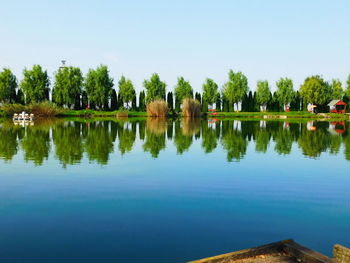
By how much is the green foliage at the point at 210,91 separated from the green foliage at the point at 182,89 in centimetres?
350

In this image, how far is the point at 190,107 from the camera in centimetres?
6312

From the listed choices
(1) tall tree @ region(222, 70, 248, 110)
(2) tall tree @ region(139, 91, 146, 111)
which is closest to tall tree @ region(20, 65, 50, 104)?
(2) tall tree @ region(139, 91, 146, 111)

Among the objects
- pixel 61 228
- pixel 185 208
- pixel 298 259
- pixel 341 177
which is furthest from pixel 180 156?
pixel 298 259

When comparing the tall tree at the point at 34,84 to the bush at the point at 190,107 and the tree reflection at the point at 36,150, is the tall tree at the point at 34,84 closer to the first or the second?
the bush at the point at 190,107

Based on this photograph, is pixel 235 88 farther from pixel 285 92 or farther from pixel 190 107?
pixel 190 107

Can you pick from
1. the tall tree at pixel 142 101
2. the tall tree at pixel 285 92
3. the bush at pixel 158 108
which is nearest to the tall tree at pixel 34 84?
the tall tree at pixel 142 101

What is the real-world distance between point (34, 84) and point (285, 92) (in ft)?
189

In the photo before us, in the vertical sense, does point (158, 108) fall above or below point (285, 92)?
below

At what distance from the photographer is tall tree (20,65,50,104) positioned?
242 ft

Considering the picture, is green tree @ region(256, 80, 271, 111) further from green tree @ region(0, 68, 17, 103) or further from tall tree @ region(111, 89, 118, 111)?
green tree @ region(0, 68, 17, 103)

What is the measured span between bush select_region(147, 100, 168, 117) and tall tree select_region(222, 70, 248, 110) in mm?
25757

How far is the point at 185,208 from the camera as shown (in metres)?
8.09

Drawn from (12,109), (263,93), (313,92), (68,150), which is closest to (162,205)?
(68,150)

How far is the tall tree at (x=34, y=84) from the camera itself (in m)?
73.7
